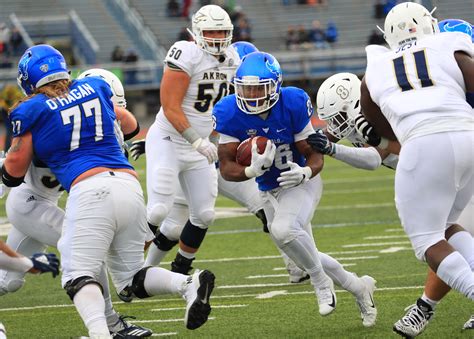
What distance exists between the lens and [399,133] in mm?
4984

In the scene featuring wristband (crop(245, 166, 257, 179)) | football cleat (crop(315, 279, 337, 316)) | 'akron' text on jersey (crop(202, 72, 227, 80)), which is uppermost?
wristband (crop(245, 166, 257, 179))

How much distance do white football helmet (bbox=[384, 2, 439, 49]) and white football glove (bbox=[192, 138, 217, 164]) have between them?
2.08 m

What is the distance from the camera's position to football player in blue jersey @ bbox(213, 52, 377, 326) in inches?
226

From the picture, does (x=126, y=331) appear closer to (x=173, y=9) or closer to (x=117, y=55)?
(x=117, y=55)

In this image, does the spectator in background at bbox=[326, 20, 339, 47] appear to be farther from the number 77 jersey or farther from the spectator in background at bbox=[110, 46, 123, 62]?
the number 77 jersey

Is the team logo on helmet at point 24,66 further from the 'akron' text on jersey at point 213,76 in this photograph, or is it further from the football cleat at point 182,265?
the football cleat at point 182,265

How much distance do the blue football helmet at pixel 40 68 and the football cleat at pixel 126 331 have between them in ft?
4.10

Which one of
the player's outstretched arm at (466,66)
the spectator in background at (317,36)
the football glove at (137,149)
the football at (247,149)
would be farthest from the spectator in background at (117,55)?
the player's outstretched arm at (466,66)

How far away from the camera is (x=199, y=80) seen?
755cm

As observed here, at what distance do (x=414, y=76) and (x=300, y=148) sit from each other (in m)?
1.12

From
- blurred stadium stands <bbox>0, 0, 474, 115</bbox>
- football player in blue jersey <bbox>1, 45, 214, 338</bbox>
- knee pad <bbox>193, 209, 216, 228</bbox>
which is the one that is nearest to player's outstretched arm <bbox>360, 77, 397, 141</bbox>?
football player in blue jersey <bbox>1, 45, 214, 338</bbox>

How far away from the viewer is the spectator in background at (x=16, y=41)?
23609 millimetres

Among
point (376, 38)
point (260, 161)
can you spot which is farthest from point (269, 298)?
point (376, 38)

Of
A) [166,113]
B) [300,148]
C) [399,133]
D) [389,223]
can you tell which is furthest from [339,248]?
→ [399,133]
